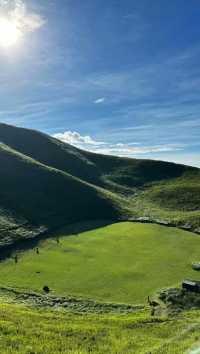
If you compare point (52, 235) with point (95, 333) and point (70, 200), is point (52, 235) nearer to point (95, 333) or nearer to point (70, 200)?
point (70, 200)

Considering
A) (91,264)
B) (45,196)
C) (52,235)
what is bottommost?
(91,264)

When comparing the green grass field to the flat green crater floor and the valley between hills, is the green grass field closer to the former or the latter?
the valley between hills

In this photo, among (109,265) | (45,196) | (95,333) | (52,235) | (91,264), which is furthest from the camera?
(45,196)

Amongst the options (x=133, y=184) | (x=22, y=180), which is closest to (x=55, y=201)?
(x=22, y=180)

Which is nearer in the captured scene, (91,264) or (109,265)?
(109,265)

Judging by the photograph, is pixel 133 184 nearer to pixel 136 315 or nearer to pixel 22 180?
pixel 22 180

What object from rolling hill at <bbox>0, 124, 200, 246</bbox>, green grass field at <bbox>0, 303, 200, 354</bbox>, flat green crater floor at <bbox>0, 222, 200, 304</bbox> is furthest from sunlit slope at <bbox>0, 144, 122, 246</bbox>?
green grass field at <bbox>0, 303, 200, 354</bbox>

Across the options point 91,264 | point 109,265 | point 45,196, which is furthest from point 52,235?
point 45,196

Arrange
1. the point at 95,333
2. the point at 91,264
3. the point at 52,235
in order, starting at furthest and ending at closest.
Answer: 1. the point at 52,235
2. the point at 91,264
3. the point at 95,333
